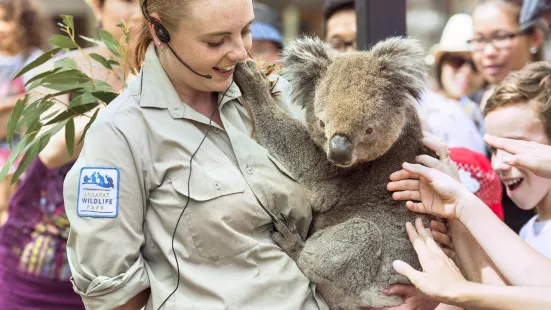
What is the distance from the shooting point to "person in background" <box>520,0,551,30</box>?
4215 millimetres

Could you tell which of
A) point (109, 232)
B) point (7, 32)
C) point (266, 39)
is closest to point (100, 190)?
point (109, 232)

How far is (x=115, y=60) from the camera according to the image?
2.74m

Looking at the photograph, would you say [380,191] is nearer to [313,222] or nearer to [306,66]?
[313,222]

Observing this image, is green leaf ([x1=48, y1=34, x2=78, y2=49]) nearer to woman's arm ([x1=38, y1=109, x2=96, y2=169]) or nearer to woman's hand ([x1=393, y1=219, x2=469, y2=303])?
woman's arm ([x1=38, y1=109, x2=96, y2=169])

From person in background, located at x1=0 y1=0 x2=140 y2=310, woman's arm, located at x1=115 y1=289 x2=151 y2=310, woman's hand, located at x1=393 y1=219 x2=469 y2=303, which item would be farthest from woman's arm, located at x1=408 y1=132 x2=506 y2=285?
person in background, located at x1=0 y1=0 x2=140 y2=310

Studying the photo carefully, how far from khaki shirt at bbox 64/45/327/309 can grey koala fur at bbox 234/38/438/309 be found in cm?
17

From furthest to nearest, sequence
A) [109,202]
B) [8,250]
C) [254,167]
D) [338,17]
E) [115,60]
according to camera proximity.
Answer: [338,17] < [8,250] < [115,60] < [254,167] < [109,202]

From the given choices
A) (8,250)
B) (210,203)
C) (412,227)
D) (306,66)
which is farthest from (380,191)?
(8,250)

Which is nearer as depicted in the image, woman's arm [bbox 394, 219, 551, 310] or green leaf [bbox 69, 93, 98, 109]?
woman's arm [bbox 394, 219, 551, 310]

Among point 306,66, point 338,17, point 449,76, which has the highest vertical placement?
point 306,66

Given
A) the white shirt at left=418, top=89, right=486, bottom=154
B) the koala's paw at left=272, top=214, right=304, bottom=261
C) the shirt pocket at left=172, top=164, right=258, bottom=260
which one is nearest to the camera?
the shirt pocket at left=172, top=164, right=258, bottom=260

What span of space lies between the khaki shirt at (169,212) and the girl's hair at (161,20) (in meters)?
0.09

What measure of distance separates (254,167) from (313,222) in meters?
0.44

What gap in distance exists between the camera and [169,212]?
6.52 ft
